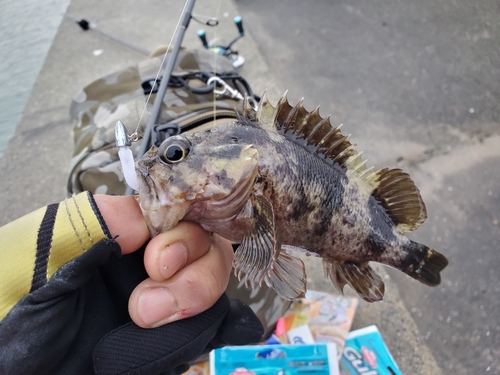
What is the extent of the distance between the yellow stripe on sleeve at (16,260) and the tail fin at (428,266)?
1.18m

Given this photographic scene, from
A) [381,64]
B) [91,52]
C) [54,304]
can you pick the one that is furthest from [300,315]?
[91,52]

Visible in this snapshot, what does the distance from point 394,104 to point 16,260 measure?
9.64 ft

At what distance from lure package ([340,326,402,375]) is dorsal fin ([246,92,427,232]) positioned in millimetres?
987

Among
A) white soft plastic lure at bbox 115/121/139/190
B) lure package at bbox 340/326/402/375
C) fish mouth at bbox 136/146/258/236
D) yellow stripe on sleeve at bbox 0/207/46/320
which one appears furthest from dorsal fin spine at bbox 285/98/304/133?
lure package at bbox 340/326/402/375

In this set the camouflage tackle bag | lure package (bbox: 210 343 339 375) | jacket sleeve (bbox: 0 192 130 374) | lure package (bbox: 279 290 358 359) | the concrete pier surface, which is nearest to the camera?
jacket sleeve (bbox: 0 192 130 374)

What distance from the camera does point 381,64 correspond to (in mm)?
3393

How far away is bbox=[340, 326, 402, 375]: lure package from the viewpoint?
6.28 ft

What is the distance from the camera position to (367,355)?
1.97m

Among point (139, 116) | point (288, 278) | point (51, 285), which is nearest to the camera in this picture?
point (51, 285)

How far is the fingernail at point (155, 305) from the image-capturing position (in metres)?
0.98

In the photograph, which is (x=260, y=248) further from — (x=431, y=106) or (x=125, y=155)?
(x=431, y=106)

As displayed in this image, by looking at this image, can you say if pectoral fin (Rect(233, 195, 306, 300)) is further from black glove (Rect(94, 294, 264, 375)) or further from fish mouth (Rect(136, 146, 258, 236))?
black glove (Rect(94, 294, 264, 375))

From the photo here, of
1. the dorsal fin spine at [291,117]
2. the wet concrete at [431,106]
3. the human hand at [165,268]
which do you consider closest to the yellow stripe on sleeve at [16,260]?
the human hand at [165,268]

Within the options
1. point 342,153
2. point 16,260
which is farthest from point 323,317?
point 16,260
